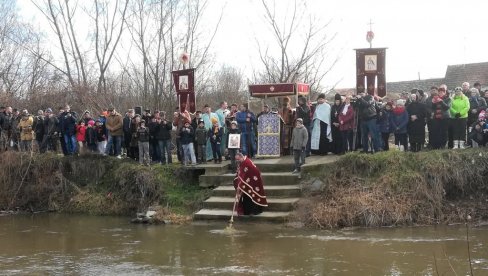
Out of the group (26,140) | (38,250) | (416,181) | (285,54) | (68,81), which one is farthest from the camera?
(68,81)

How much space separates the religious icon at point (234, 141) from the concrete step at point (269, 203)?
157cm

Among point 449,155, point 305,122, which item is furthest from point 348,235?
point 305,122

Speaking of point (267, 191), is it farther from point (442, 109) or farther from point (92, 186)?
point (92, 186)

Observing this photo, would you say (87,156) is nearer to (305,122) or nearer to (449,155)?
(305,122)

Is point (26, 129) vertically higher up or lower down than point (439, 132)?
higher up

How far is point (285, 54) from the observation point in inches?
1086

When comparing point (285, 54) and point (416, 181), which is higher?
point (285, 54)

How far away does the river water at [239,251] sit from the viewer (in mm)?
9336

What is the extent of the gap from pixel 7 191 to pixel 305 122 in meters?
9.31

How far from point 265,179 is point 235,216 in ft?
5.45

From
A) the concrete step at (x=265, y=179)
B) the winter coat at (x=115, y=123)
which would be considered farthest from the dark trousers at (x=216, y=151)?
the winter coat at (x=115, y=123)

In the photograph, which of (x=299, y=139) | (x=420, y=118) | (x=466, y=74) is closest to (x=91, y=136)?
(x=299, y=139)

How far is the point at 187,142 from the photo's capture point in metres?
16.3

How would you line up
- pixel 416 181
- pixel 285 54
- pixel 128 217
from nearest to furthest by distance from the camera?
pixel 416 181
pixel 128 217
pixel 285 54
